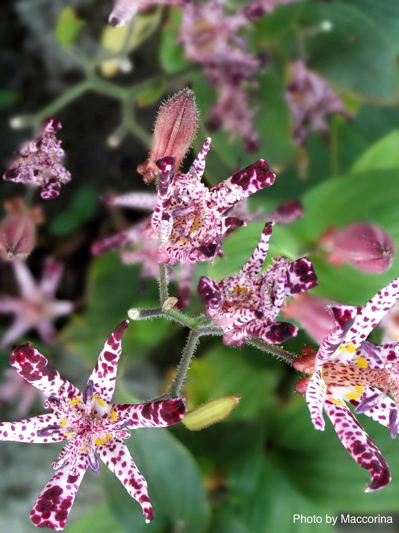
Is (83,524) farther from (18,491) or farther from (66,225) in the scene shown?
(66,225)

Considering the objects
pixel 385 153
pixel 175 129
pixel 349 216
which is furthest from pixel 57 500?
pixel 385 153

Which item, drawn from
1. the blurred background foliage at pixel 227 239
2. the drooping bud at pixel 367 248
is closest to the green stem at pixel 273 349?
the blurred background foliage at pixel 227 239

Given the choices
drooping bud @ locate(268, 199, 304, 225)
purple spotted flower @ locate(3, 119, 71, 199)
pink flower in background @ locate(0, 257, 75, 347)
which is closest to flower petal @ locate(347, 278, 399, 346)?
drooping bud @ locate(268, 199, 304, 225)

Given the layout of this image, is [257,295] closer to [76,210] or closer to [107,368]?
[107,368]

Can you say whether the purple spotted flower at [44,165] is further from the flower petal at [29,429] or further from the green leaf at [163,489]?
the green leaf at [163,489]

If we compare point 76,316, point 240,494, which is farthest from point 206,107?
point 240,494

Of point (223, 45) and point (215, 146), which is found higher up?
point (223, 45)

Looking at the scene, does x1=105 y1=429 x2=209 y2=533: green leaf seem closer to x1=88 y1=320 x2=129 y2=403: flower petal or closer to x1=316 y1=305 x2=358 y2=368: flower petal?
x1=88 y1=320 x2=129 y2=403: flower petal
